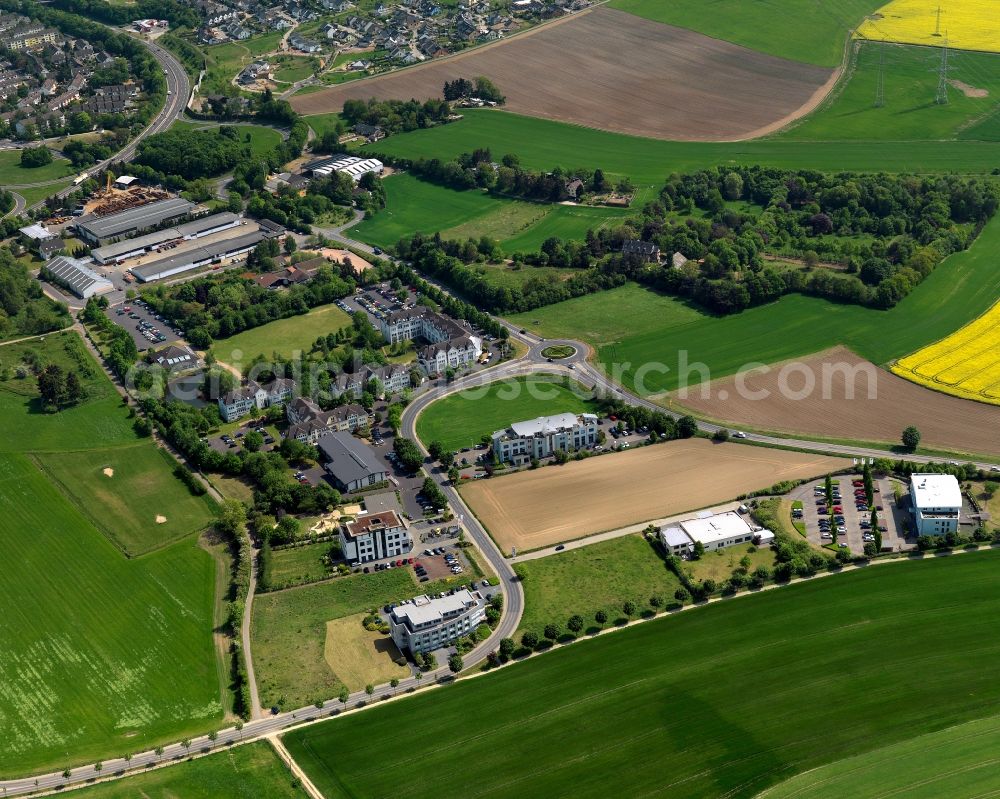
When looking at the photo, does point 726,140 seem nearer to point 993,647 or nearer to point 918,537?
point 918,537

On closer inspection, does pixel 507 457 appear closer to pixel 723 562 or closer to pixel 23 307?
pixel 723 562

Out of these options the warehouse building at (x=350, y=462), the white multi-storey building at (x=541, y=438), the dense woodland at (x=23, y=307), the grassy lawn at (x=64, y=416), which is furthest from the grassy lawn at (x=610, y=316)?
the dense woodland at (x=23, y=307)

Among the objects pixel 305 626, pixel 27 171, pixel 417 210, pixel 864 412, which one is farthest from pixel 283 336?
pixel 27 171

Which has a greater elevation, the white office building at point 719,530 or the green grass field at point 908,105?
the green grass field at point 908,105

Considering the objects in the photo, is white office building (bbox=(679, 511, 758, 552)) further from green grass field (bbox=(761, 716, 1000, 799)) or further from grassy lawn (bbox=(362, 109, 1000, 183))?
grassy lawn (bbox=(362, 109, 1000, 183))

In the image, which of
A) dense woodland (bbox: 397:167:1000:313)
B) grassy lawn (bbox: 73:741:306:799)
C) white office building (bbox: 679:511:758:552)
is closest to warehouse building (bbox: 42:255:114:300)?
dense woodland (bbox: 397:167:1000:313)

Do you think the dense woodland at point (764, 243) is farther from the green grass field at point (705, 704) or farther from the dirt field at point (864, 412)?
the green grass field at point (705, 704)
